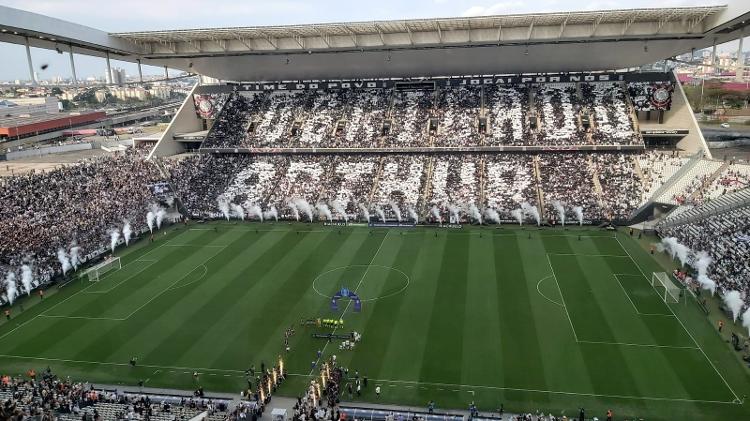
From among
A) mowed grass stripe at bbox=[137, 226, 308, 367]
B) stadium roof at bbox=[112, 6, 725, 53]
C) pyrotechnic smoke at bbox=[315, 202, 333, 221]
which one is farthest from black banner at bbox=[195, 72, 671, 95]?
mowed grass stripe at bbox=[137, 226, 308, 367]

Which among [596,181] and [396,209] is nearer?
[396,209]

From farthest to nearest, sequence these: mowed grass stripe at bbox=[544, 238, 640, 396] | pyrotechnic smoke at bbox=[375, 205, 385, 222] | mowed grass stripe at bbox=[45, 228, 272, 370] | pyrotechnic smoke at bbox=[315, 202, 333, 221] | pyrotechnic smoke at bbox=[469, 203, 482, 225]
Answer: pyrotechnic smoke at bbox=[315, 202, 333, 221] < pyrotechnic smoke at bbox=[375, 205, 385, 222] < pyrotechnic smoke at bbox=[469, 203, 482, 225] < mowed grass stripe at bbox=[45, 228, 272, 370] < mowed grass stripe at bbox=[544, 238, 640, 396]

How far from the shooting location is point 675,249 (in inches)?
1443

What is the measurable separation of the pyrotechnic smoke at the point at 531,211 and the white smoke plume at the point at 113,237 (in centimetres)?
3414

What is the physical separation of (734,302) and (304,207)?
35.0 meters

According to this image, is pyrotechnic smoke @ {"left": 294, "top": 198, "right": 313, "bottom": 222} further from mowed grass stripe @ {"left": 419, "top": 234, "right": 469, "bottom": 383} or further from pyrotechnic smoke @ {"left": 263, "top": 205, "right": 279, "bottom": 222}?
mowed grass stripe @ {"left": 419, "top": 234, "right": 469, "bottom": 383}

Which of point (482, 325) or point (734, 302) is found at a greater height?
point (734, 302)

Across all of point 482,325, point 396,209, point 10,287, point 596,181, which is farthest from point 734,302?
point 10,287

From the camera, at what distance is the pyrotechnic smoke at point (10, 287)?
33.4m

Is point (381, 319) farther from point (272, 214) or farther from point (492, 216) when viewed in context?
point (272, 214)

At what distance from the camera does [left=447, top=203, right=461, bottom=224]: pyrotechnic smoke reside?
4778 centimetres

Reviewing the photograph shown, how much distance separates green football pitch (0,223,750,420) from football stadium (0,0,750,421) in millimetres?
148

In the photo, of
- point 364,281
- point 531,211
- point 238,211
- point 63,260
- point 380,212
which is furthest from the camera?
point 238,211

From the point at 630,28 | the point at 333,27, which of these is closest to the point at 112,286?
the point at 333,27
